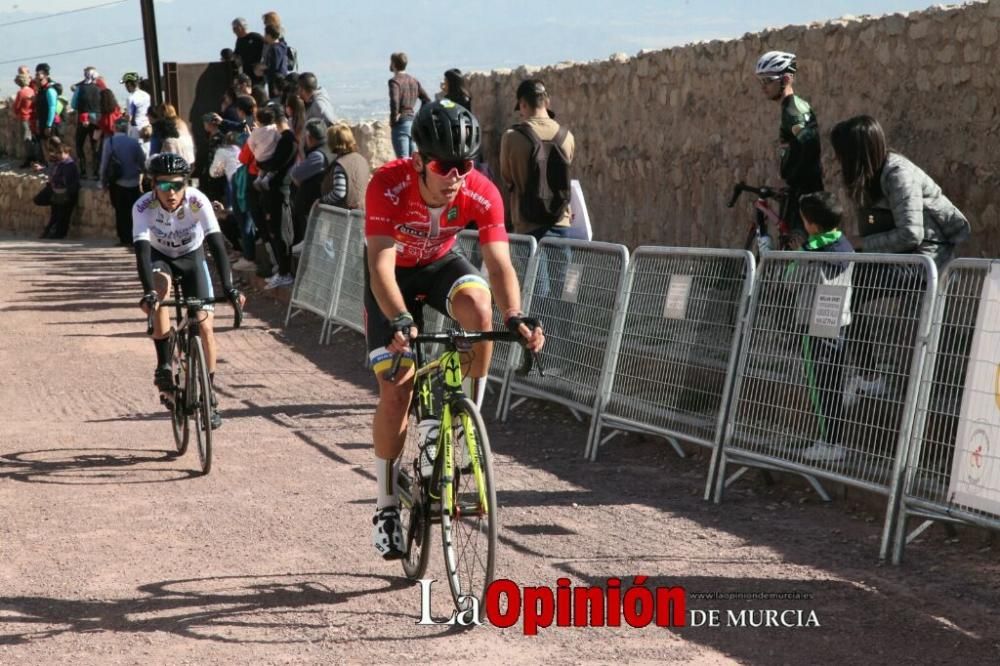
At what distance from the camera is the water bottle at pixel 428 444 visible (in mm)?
6062

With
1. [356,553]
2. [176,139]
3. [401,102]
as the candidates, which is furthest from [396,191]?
[176,139]

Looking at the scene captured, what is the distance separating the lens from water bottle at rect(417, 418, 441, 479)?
606cm

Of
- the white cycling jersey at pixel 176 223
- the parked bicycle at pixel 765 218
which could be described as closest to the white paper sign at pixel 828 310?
the parked bicycle at pixel 765 218

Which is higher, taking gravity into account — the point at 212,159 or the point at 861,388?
the point at 212,159

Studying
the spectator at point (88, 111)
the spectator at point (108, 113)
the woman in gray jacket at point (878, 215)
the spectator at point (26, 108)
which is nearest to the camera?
the woman in gray jacket at point (878, 215)

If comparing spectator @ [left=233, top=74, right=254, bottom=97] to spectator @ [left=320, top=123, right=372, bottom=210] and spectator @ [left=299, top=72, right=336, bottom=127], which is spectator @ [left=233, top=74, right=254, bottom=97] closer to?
spectator @ [left=299, top=72, right=336, bottom=127]

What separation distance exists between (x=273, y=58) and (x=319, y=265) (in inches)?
320

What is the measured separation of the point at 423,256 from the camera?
21.8ft

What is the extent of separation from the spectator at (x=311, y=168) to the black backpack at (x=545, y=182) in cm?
494

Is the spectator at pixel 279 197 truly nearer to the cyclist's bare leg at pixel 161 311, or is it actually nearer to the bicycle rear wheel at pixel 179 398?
the cyclist's bare leg at pixel 161 311

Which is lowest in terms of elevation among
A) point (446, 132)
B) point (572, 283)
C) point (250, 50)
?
point (572, 283)

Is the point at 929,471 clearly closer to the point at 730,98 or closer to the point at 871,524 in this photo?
the point at 871,524

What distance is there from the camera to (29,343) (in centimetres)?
1558

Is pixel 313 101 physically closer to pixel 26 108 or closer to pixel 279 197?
pixel 279 197
